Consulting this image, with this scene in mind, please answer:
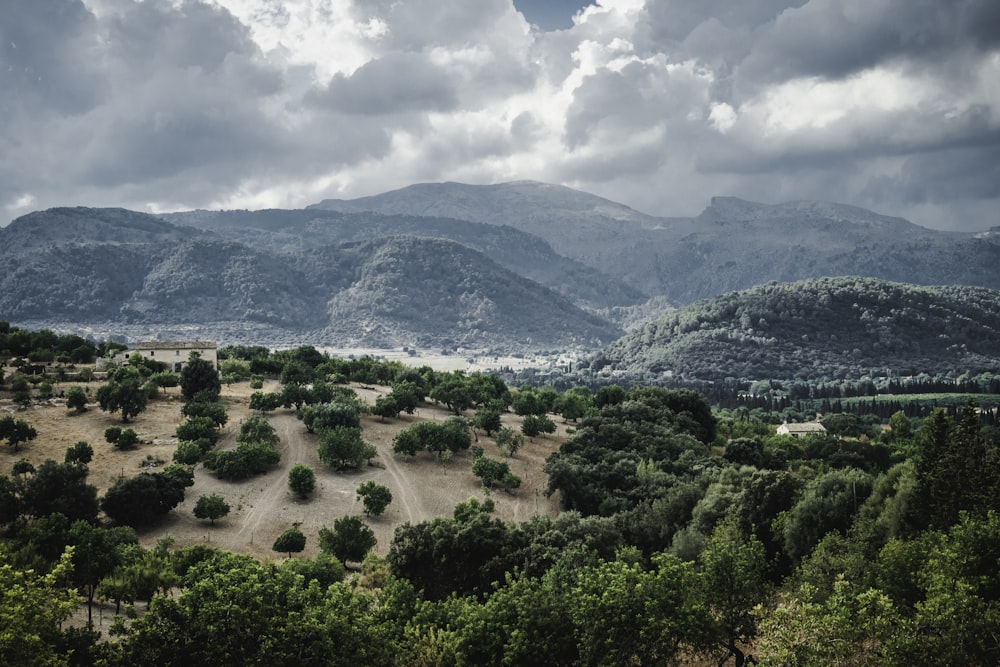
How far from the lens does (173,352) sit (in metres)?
143

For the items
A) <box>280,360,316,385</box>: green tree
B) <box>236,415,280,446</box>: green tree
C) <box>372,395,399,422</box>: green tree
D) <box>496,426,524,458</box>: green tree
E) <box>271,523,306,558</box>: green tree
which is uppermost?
<box>280,360,316,385</box>: green tree

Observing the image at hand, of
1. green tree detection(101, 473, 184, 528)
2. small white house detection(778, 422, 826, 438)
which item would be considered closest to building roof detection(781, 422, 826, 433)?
small white house detection(778, 422, 826, 438)

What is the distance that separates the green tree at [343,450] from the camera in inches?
3760

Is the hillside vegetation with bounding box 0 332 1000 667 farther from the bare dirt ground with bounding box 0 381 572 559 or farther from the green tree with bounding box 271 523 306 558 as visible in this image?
the bare dirt ground with bounding box 0 381 572 559

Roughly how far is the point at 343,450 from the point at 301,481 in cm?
1014

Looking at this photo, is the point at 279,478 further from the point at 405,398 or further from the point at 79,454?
the point at 405,398

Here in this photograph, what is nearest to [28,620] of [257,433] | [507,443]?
[257,433]

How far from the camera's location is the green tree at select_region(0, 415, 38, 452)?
289ft

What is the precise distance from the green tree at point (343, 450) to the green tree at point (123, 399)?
25.5 metres

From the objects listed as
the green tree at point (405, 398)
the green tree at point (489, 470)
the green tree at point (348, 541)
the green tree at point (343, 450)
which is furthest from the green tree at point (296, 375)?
the green tree at point (348, 541)

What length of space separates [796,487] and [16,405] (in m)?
93.6

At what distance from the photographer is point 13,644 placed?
26.7m

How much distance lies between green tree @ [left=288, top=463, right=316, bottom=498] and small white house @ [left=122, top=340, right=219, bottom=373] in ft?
196

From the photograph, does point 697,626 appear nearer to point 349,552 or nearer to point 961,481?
point 961,481
